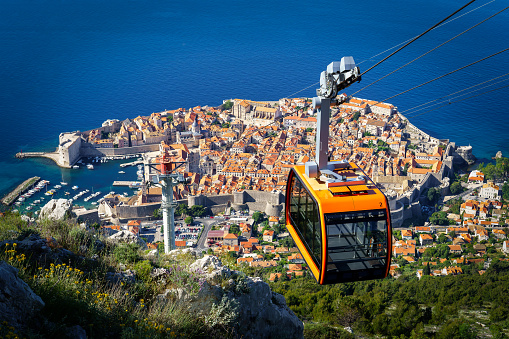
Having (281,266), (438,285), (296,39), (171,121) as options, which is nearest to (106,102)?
(171,121)

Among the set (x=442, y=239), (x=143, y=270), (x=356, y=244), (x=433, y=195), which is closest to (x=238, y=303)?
(x=143, y=270)

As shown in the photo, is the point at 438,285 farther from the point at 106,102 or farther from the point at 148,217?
the point at 106,102

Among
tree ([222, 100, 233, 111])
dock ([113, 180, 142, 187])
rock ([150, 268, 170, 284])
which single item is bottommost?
rock ([150, 268, 170, 284])

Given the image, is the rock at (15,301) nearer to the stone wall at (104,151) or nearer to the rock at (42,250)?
the rock at (42,250)

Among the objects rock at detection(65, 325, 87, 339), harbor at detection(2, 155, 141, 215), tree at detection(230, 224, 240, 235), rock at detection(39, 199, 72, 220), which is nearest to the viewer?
rock at detection(65, 325, 87, 339)

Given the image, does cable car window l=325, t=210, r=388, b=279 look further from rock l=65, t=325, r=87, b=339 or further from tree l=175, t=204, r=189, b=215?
tree l=175, t=204, r=189, b=215

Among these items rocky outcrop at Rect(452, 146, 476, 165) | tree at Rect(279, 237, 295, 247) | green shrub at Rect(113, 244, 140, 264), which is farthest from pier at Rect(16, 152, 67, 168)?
green shrub at Rect(113, 244, 140, 264)

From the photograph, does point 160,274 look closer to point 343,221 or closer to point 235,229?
point 343,221

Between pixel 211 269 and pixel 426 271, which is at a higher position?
pixel 211 269
